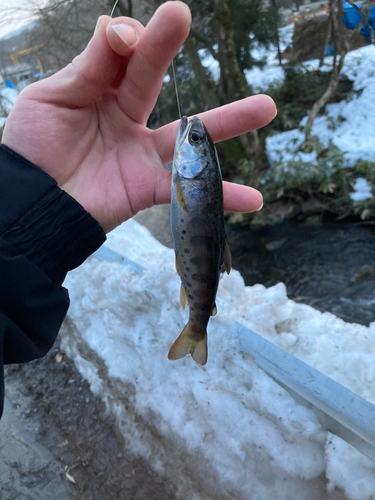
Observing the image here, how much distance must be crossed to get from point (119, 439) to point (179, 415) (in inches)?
22.4

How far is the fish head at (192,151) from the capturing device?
1769 millimetres

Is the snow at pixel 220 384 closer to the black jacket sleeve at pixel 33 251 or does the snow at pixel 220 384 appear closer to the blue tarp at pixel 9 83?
the black jacket sleeve at pixel 33 251

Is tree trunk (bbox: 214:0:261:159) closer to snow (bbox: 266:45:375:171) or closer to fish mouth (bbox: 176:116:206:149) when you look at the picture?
snow (bbox: 266:45:375:171)

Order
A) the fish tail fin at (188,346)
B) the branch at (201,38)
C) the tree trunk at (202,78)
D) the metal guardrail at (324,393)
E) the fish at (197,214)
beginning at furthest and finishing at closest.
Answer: the tree trunk at (202,78)
the branch at (201,38)
the metal guardrail at (324,393)
the fish tail fin at (188,346)
the fish at (197,214)

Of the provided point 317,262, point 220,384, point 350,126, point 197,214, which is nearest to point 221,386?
point 220,384

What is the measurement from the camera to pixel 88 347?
11.9 ft

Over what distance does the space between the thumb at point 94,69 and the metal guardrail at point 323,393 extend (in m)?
2.05

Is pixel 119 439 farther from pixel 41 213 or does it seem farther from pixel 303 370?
pixel 41 213

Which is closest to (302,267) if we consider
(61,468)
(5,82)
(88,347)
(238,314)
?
(238,314)

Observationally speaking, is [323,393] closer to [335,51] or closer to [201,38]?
[201,38]

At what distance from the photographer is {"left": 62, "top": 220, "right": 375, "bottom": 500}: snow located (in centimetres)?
234

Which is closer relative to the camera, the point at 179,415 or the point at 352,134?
the point at 179,415

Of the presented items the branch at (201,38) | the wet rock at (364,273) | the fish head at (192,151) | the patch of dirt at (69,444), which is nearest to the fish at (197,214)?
the fish head at (192,151)

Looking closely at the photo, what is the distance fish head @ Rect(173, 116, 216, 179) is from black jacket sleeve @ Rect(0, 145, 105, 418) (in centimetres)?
58
